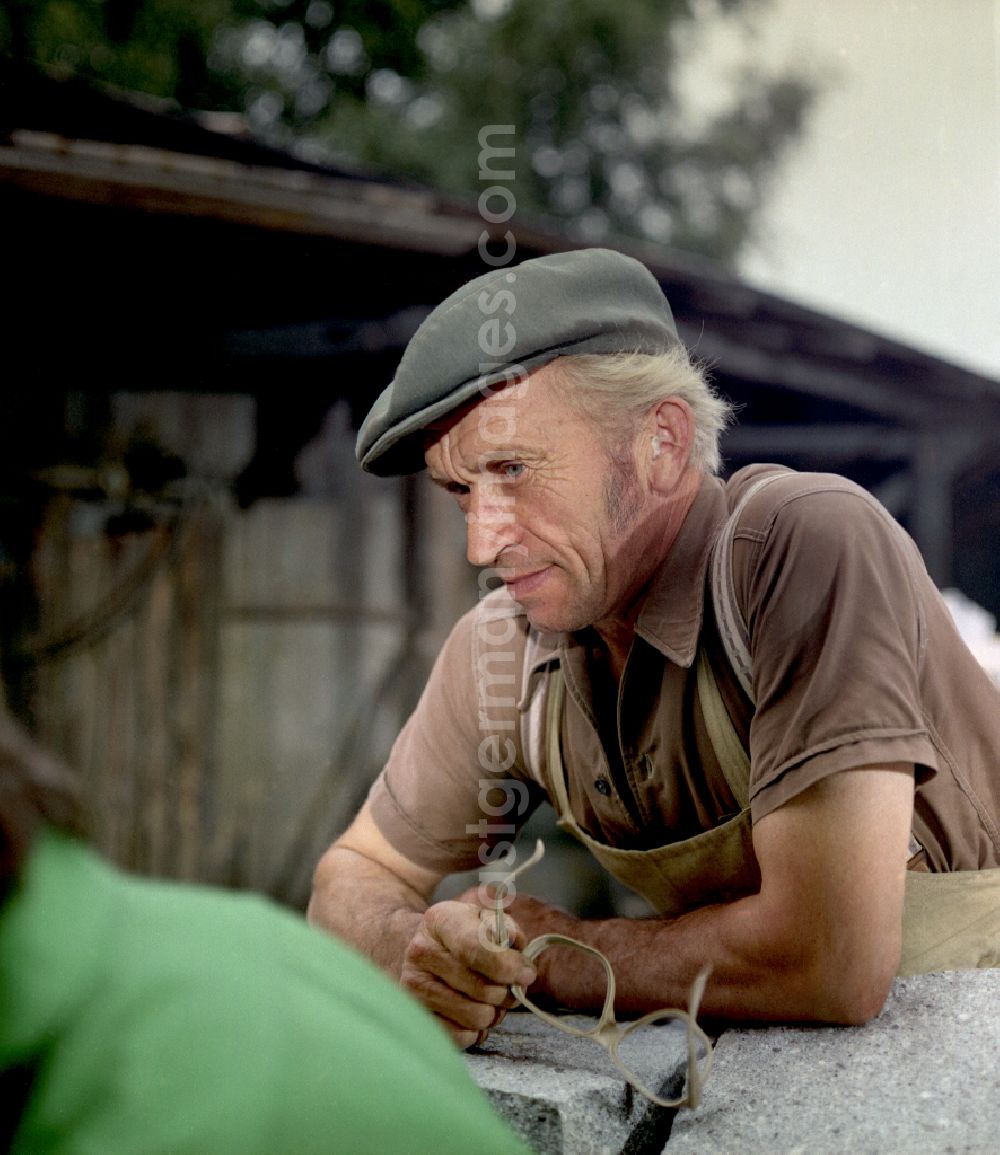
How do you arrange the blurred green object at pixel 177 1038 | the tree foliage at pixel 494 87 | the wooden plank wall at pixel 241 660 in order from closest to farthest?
the blurred green object at pixel 177 1038 → the wooden plank wall at pixel 241 660 → the tree foliage at pixel 494 87

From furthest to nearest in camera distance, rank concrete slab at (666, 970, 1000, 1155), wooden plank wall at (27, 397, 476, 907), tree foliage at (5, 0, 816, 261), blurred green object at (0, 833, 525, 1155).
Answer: tree foliage at (5, 0, 816, 261) < wooden plank wall at (27, 397, 476, 907) < concrete slab at (666, 970, 1000, 1155) < blurred green object at (0, 833, 525, 1155)

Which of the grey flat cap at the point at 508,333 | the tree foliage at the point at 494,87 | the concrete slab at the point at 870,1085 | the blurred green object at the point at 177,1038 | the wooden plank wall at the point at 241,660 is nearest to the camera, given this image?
the blurred green object at the point at 177,1038

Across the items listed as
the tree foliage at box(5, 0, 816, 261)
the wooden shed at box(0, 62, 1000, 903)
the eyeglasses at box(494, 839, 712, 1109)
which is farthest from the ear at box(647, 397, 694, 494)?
the tree foliage at box(5, 0, 816, 261)

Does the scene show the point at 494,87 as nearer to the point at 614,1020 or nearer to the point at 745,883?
→ the point at 745,883

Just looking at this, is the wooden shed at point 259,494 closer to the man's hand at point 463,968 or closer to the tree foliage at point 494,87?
the man's hand at point 463,968

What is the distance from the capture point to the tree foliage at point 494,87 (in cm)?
902

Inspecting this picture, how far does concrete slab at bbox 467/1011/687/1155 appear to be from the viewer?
4.19ft

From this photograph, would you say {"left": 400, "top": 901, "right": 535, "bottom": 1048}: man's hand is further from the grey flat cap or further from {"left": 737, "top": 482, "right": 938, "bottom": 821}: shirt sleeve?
the grey flat cap

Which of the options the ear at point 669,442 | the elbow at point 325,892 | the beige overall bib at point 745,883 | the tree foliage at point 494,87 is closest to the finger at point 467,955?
the beige overall bib at point 745,883

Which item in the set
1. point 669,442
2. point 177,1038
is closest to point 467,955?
point 669,442

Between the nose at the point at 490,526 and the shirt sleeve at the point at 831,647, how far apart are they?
11.6 inches

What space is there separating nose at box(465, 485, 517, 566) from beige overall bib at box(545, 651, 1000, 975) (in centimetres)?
26

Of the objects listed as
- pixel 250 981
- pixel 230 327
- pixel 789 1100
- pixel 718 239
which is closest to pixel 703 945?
pixel 789 1100

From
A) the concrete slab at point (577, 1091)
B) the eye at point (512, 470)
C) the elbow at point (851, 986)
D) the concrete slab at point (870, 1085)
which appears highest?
the eye at point (512, 470)
